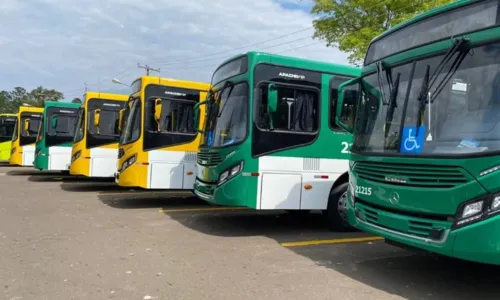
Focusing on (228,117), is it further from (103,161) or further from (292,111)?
(103,161)

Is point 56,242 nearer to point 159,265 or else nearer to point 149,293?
point 159,265

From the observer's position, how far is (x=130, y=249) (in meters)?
6.80

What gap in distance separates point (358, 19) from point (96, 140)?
33.0 ft

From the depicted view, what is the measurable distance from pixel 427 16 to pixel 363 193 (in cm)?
228

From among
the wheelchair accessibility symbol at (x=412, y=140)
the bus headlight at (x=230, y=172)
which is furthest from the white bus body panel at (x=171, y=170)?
the wheelchair accessibility symbol at (x=412, y=140)

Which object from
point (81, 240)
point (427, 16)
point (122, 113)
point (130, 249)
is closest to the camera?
point (427, 16)

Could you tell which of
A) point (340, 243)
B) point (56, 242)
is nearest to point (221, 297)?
point (340, 243)

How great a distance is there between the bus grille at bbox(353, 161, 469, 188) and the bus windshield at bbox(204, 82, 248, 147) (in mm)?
2742

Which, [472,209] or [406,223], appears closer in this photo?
[472,209]

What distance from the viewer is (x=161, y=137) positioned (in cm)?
1102

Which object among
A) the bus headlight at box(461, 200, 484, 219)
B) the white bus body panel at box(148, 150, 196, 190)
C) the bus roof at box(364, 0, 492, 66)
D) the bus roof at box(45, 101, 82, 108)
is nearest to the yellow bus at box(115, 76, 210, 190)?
the white bus body panel at box(148, 150, 196, 190)

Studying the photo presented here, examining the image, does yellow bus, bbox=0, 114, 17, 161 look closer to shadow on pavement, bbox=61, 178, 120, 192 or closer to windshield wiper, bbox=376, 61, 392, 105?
shadow on pavement, bbox=61, 178, 120, 192

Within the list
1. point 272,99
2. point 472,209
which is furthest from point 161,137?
point 472,209

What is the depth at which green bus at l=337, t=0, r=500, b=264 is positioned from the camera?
427 centimetres
